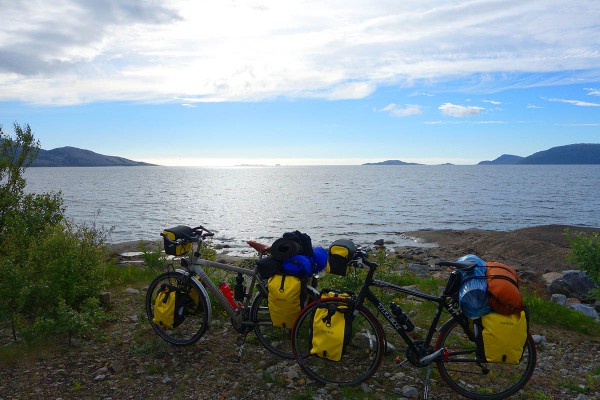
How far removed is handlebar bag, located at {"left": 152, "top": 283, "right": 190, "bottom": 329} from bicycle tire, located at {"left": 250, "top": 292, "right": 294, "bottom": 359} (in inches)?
45.2

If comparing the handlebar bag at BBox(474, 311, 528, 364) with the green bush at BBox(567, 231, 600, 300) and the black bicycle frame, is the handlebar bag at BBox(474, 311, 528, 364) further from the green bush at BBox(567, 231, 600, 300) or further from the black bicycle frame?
the green bush at BBox(567, 231, 600, 300)

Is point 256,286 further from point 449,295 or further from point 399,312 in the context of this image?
point 449,295

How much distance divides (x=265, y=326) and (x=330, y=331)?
176cm

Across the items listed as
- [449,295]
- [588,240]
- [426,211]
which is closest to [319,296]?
[449,295]

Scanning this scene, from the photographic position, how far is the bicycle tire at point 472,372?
212 inches

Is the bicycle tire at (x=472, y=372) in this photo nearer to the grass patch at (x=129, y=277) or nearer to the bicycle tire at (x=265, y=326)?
the bicycle tire at (x=265, y=326)

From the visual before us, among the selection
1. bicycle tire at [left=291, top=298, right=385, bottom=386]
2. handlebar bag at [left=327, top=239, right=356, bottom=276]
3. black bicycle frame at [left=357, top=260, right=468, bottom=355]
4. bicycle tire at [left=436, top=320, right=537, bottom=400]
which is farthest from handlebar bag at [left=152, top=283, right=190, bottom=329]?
bicycle tire at [left=436, top=320, right=537, bottom=400]

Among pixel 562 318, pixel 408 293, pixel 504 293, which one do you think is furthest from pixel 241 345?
pixel 562 318

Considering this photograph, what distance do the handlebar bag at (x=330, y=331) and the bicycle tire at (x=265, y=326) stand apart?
3.81 feet

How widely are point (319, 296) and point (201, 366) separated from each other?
6.67 ft

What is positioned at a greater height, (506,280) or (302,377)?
(506,280)

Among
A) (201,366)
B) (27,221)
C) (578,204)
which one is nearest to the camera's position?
(201,366)

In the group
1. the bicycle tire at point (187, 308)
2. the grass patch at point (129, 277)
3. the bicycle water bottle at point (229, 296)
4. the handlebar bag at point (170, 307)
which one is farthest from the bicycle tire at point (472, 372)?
the grass patch at point (129, 277)

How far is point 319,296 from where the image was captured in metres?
6.14
